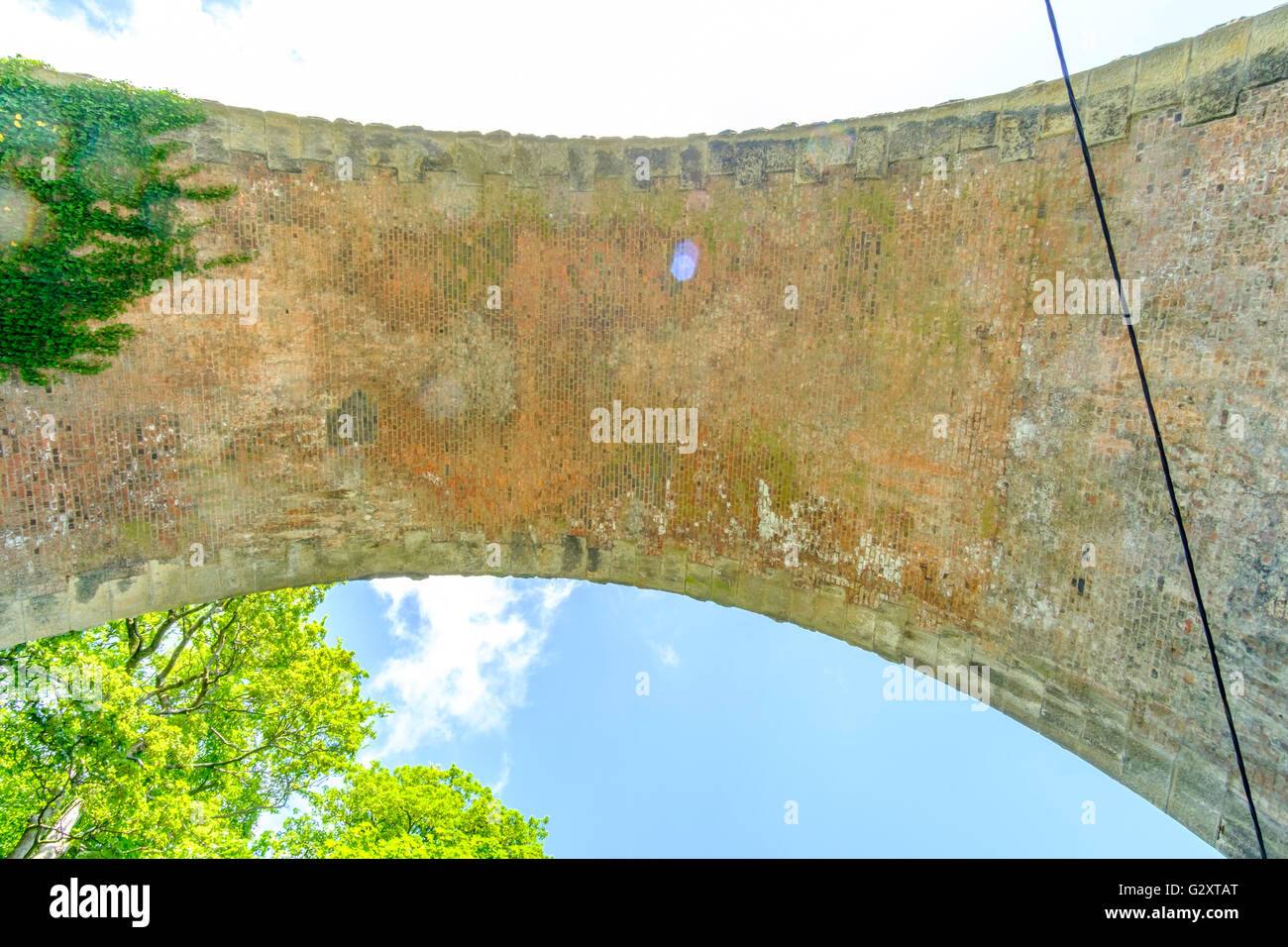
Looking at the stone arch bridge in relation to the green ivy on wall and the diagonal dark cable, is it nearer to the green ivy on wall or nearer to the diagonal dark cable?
the diagonal dark cable

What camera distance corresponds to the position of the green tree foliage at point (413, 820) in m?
14.1

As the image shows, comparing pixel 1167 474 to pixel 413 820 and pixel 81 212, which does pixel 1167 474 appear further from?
pixel 413 820

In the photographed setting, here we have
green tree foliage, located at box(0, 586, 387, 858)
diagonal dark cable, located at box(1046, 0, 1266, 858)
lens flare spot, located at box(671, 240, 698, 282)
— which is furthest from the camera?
green tree foliage, located at box(0, 586, 387, 858)

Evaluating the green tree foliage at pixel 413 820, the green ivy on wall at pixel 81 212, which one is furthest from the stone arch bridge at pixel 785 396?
the green tree foliage at pixel 413 820

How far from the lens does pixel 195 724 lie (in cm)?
1348

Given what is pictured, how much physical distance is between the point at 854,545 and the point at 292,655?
12550 mm

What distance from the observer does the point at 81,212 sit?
7.62 meters

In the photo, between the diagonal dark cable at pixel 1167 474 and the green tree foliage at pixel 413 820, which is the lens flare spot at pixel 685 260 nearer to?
the diagonal dark cable at pixel 1167 474

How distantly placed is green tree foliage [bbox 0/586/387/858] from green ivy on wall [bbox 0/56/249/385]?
5.56 metres

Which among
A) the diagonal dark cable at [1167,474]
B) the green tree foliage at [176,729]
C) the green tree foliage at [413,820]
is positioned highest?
the diagonal dark cable at [1167,474]

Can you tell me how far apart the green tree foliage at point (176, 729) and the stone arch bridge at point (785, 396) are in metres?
3.56

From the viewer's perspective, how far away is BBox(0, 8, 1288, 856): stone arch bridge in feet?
19.2

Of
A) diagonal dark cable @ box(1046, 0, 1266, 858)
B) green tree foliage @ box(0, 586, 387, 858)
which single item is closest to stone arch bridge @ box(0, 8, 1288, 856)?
diagonal dark cable @ box(1046, 0, 1266, 858)
